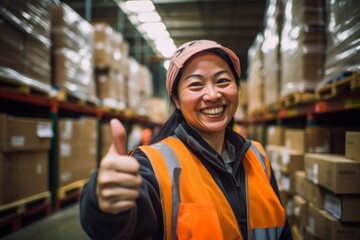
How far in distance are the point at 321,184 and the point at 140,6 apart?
7.52 m

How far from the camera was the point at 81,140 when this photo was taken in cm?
467

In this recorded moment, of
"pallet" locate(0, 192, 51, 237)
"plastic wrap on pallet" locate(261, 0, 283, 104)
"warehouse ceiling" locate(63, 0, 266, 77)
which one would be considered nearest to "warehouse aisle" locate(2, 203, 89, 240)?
"pallet" locate(0, 192, 51, 237)

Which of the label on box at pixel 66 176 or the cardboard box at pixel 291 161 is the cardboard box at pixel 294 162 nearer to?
the cardboard box at pixel 291 161

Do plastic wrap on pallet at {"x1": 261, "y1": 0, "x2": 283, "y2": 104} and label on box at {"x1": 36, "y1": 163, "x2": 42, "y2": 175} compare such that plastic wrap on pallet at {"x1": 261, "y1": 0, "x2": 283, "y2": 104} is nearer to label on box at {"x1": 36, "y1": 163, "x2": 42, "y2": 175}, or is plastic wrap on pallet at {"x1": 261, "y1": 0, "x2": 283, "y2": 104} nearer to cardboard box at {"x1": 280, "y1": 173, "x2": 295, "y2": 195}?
cardboard box at {"x1": 280, "y1": 173, "x2": 295, "y2": 195}

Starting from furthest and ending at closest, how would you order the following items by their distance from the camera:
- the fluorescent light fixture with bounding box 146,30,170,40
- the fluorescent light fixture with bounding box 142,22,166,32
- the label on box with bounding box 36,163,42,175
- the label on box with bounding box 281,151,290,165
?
the fluorescent light fixture with bounding box 146,30,170,40 → the fluorescent light fixture with bounding box 142,22,166,32 → the label on box with bounding box 36,163,42,175 → the label on box with bounding box 281,151,290,165

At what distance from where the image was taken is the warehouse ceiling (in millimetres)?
8797

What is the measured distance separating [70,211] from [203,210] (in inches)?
139

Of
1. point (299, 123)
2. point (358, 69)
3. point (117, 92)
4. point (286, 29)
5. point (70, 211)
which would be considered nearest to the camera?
point (358, 69)

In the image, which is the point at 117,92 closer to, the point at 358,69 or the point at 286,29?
the point at 286,29

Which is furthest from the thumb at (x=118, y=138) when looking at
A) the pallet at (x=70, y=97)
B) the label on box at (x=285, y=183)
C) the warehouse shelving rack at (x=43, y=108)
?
the pallet at (x=70, y=97)

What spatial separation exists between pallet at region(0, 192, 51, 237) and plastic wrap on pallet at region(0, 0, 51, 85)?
1449mm

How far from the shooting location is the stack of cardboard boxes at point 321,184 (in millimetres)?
1985

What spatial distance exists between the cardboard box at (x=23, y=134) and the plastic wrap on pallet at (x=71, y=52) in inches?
31.2

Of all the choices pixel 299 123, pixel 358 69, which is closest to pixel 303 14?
pixel 358 69
